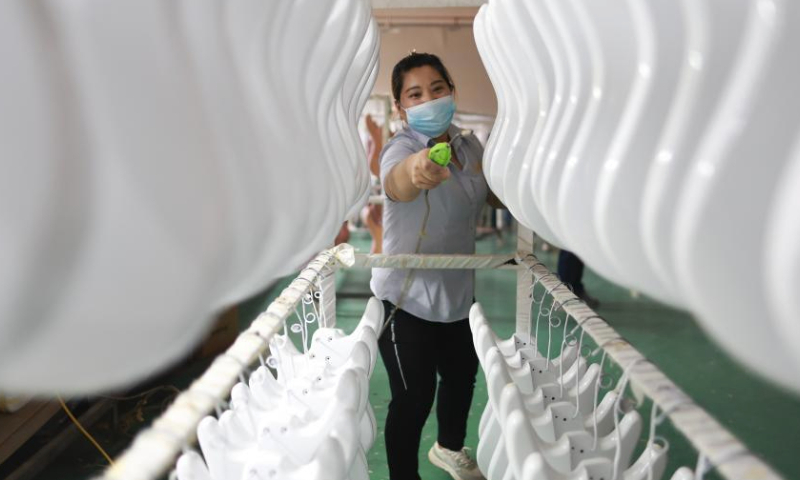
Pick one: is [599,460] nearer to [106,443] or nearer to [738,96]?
[738,96]

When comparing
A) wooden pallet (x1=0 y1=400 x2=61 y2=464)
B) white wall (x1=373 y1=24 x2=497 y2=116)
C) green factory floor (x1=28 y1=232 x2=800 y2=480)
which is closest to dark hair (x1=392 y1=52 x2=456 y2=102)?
green factory floor (x1=28 y1=232 x2=800 y2=480)

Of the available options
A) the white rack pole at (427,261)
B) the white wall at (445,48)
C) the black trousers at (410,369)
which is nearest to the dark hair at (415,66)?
the white rack pole at (427,261)

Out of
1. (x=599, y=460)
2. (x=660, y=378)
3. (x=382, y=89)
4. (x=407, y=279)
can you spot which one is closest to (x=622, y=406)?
(x=599, y=460)

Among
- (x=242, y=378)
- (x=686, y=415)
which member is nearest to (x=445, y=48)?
(x=242, y=378)

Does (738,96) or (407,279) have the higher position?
(738,96)

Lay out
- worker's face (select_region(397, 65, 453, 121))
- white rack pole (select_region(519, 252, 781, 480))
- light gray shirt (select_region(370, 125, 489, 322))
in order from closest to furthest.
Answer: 1. white rack pole (select_region(519, 252, 781, 480))
2. worker's face (select_region(397, 65, 453, 121))
3. light gray shirt (select_region(370, 125, 489, 322))

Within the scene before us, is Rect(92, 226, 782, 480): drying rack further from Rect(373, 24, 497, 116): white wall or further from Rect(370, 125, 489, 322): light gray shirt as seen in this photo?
Rect(373, 24, 497, 116): white wall

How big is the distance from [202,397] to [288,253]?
24cm

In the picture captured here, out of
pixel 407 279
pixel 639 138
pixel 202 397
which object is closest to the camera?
pixel 639 138

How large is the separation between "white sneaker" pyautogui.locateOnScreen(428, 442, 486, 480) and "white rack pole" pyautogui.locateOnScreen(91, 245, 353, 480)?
3.20ft

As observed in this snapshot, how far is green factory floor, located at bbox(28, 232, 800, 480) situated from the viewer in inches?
68.4

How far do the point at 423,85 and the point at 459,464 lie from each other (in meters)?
1.05

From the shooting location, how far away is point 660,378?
0.60m

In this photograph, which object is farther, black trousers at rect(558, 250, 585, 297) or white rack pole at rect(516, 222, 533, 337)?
black trousers at rect(558, 250, 585, 297)
